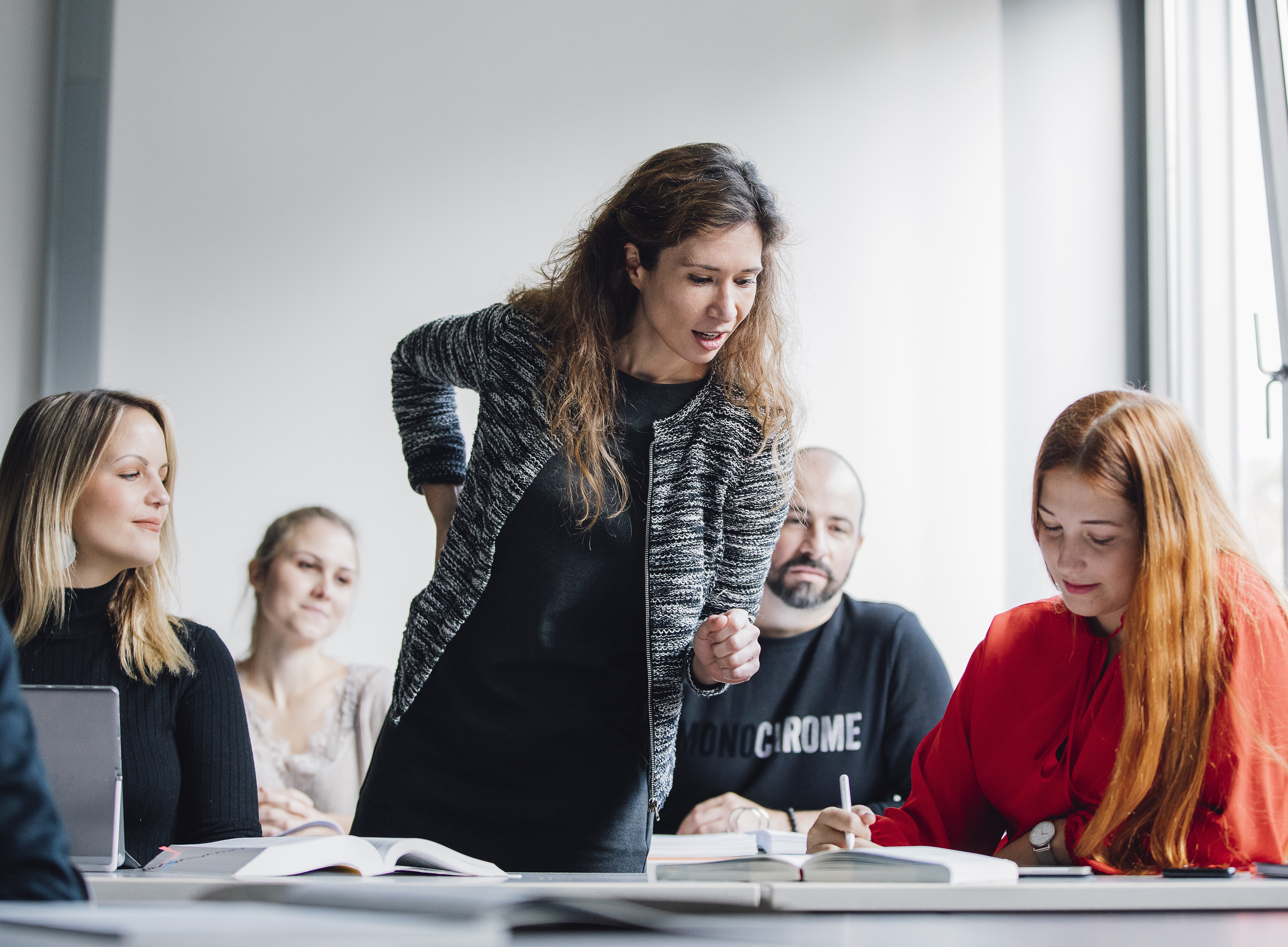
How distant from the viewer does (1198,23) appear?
2.59m

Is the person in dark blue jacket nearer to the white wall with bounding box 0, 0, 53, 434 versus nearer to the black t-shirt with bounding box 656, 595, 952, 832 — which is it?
the black t-shirt with bounding box 656, 595, 952, 832

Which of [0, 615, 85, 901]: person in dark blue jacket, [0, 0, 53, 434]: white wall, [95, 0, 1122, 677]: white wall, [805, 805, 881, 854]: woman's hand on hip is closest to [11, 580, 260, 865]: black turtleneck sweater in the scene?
[805, 805, 881, 854]: woman's hand on hip

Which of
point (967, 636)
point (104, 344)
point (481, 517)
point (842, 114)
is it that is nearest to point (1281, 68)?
point (842, 114)

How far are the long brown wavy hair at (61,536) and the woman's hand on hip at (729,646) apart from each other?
712mm

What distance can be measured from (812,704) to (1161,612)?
1008mm

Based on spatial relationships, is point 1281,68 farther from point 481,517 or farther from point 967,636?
point 481,517

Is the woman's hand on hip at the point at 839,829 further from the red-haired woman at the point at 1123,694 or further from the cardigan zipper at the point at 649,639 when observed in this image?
the cardigan zipper at the point at 649,639

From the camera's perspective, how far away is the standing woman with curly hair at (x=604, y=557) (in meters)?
1.37

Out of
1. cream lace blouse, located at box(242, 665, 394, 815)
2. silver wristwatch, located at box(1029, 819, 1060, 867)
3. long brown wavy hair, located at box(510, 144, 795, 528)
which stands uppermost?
long brown wavy hair, located at box(510, 144, 795, 528)

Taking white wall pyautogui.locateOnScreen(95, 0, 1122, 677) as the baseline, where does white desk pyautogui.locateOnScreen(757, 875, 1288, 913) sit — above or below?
below

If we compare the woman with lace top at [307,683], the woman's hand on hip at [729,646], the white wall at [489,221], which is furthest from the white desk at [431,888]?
the white wall at [489,221]

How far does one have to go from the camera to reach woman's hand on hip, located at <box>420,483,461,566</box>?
166 cm

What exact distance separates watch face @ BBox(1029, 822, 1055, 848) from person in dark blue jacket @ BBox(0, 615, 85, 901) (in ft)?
3.25

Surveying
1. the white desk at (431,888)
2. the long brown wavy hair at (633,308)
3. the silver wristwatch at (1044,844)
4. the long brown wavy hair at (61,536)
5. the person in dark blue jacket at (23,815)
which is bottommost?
the silver wristwatch at (1044,844)
